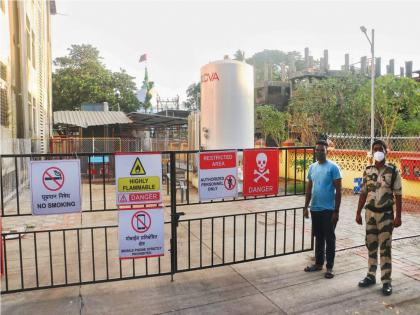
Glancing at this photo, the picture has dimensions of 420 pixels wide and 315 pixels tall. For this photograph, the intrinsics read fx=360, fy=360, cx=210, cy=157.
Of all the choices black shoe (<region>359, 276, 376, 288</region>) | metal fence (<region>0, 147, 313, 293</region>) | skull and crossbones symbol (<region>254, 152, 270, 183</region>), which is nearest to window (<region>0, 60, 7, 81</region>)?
metal fence (<region>0, 147, 313, 293</region>)

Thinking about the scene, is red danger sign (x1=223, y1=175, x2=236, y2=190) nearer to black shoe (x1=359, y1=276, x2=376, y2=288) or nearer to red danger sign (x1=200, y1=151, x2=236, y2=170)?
red danger sign (x1=200, y1=151, x2=236, y2=170)

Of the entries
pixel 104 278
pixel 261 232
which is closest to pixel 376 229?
pixel 261 232

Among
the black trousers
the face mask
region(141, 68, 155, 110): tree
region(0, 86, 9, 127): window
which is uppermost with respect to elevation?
region(141, 68, 155, 110): tree

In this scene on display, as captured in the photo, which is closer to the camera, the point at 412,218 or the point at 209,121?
the point at 412,218

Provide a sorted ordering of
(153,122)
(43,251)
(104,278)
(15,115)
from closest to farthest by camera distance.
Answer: (104,278), (43,251), (15,115), (153,122)

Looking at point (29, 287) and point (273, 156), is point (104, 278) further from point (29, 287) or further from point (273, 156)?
point (273, 156)

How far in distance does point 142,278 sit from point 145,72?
35.8 m

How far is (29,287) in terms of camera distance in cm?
456

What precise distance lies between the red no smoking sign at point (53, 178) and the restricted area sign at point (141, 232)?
2.69 ft

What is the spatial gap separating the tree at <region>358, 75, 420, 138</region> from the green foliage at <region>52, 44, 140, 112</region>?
26.9m

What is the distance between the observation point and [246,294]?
14.1 ft

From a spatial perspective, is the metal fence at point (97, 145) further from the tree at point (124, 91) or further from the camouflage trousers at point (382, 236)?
the tree at point (124, 91)

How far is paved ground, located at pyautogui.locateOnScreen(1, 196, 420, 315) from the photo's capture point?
3936 mm

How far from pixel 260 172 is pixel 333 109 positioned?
841 inches
